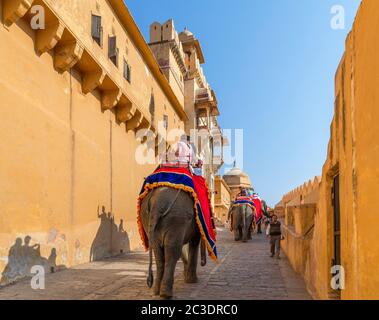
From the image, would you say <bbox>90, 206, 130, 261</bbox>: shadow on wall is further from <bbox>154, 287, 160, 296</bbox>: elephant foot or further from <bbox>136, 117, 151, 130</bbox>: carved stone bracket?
<bbox>154, 287, 160, 296</bbox>: elephant foot

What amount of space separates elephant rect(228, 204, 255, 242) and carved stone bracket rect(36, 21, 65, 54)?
10.3m

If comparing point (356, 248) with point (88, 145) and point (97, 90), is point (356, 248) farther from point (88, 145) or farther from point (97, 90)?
point (97, 90)

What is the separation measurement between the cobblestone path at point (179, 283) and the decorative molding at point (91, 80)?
4.96 metres

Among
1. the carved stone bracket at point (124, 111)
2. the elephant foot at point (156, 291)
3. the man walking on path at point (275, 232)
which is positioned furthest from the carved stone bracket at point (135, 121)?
the elephant foot at point (156, 291)

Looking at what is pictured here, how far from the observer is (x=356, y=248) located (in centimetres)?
348

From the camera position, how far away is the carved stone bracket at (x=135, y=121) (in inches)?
596

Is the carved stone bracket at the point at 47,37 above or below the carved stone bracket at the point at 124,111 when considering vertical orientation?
above

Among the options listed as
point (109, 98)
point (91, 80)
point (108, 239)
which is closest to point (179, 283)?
point (108, 239)

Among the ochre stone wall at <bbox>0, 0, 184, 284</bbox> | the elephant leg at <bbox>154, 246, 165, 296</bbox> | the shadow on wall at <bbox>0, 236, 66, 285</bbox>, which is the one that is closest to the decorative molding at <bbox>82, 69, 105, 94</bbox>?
the ochre stone wall at <bbox>0, 0, 184, 284</bbox>

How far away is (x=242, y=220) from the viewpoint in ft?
54.5

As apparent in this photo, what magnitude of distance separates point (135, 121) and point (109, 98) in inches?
106

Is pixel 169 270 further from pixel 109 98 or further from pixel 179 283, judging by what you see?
pixel 109 98

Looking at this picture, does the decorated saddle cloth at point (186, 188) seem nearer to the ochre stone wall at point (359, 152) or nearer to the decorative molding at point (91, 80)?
the ochre stone wall at point (359, 152)
